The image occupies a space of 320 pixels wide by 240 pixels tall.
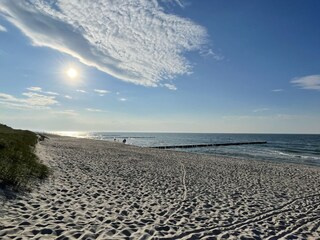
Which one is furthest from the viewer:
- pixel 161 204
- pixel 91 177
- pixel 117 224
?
pixel 91 177

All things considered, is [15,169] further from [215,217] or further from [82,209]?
[215,217]

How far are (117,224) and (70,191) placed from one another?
395cm

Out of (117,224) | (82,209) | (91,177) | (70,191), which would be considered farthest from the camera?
(91,177)

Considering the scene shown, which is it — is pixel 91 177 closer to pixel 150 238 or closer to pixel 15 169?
pixel 15 169

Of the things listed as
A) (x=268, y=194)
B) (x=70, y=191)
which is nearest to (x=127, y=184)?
(x=70, y=191)

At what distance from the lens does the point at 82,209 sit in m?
8.73

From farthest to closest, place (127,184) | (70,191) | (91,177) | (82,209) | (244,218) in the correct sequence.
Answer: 1. (91,177)
2. (127,184)
3. (70,191)
4. (244,218)
5. (82,209)

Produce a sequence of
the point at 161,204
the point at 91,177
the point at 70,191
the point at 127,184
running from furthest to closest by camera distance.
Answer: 1. the point at 91,177
2. the point at 127,184
3. the point at 70,191
4. the point at 161,204

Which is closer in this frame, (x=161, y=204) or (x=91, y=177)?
(x=161, y=204)

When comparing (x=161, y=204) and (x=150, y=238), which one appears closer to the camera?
(x=150, y=238)

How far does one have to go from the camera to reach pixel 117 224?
770cm

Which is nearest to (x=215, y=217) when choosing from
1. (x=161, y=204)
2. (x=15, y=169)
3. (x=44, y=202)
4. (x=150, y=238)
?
(x=161, y=204)

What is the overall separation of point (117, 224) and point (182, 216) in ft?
7.46

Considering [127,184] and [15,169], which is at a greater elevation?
[15,169]
